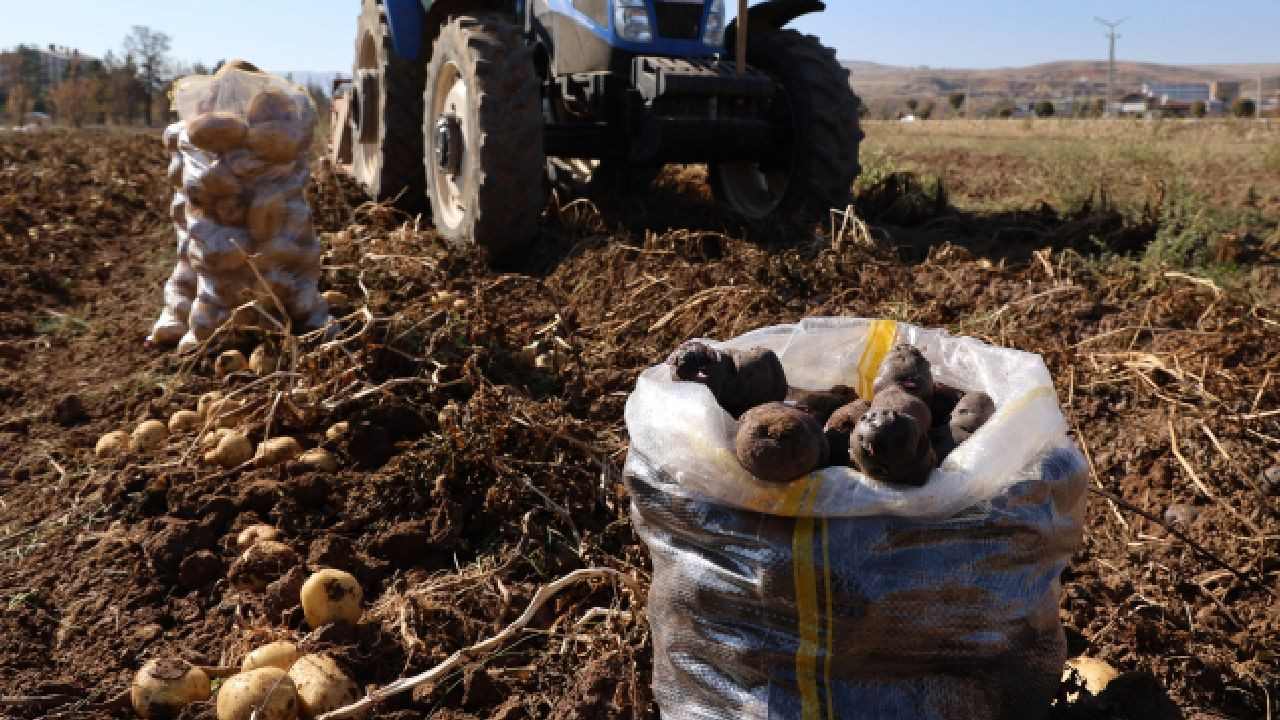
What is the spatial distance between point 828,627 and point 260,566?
63.5 inches

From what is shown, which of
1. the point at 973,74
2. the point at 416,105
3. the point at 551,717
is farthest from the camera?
the point at 973,74

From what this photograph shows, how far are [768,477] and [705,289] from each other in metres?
2.96

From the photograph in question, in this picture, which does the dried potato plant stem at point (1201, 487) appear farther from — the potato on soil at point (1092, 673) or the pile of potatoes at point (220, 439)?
the pile of potatoes at point (220, 439)

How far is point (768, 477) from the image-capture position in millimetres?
1687

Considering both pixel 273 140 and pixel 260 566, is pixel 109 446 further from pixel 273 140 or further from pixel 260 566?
pixel 273 140

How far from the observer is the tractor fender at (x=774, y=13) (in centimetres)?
635

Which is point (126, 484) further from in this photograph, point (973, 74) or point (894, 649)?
point (973, 74)

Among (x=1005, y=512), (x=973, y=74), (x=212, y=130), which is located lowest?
(x=1005, y=512)

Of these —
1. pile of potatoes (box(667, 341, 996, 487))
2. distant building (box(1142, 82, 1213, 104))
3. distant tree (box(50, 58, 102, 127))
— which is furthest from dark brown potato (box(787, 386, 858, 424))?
distant building (box(1142, 82, 1213, 104))

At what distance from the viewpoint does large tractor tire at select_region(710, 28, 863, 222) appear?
579cm

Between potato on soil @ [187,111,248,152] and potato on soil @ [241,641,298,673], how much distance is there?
2.52 metres

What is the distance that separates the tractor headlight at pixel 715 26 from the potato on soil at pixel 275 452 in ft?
11.9

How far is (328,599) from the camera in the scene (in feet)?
8.04

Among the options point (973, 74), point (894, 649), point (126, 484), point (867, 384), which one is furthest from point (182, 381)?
point (973, 74)
